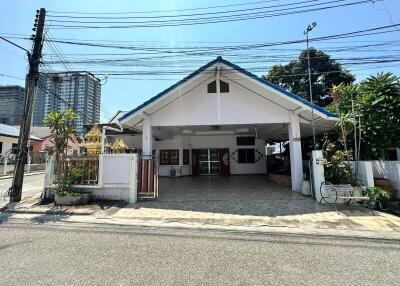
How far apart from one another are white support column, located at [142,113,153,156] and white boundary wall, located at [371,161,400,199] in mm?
9506

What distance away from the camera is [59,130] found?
8.61 m

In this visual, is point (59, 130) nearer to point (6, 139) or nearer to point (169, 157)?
point (169, 157)

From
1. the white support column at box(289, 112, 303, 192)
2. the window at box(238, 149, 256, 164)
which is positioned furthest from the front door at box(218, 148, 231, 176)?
the white support column at box(289, 112, 303, 192)

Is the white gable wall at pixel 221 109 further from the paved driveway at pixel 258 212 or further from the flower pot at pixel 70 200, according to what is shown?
the flower pot at pixel 70 200

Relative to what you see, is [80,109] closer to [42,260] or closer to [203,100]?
[203,100]

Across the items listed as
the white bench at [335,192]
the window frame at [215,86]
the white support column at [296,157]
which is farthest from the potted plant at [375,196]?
the window frame at [215,86]

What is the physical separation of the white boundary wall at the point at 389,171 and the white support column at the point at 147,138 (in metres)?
9.51

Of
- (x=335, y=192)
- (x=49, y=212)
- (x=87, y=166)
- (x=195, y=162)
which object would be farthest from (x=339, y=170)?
(x=195, y=162)

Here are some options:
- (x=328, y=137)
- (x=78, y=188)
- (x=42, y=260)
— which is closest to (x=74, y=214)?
(x=78, y=188)

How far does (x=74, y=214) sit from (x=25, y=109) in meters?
4.44

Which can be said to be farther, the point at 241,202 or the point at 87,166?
the point at 87,166

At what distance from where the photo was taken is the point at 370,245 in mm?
4887

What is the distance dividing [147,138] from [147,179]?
215 cm

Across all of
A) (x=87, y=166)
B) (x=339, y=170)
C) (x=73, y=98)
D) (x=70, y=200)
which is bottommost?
(x=70, y=200)
